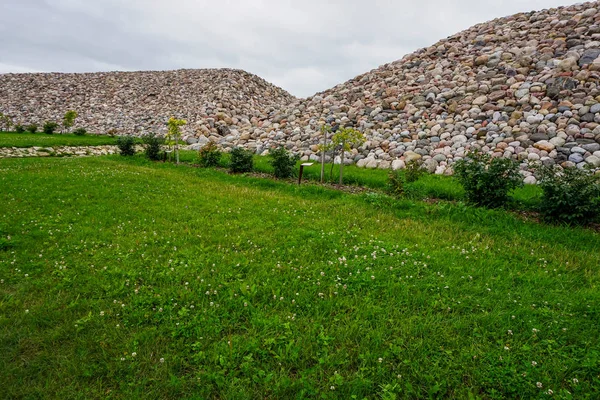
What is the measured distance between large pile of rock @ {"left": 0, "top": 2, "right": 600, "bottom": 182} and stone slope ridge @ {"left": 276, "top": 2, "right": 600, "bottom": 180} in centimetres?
→ 7

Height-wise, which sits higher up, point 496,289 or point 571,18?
point 571,18

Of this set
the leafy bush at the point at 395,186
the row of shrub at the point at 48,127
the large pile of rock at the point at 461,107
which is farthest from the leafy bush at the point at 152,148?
the row of shrub at the point at 48,127

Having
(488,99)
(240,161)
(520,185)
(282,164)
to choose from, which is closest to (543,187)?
(520,185)

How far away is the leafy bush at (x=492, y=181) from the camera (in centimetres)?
1082

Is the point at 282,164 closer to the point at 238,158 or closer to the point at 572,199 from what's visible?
the point at 238,158

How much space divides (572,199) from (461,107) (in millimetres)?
12860

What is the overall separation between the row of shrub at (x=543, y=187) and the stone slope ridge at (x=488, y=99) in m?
4.98

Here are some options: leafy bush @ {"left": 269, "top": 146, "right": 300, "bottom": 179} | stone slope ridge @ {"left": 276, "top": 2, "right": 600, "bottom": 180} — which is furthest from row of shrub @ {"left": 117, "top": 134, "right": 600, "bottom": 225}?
leafy bush @ {"left": 269, "top": 146, "right": 300, "bottom": 179}

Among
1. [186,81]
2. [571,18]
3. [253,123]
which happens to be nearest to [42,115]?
[186,81]

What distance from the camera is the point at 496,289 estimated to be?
608 cm

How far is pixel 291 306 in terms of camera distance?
552 cm

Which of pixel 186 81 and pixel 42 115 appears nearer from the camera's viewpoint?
pixel 42 115

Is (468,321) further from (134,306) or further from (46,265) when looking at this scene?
(46,265)

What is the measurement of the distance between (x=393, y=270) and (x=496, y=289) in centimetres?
185
